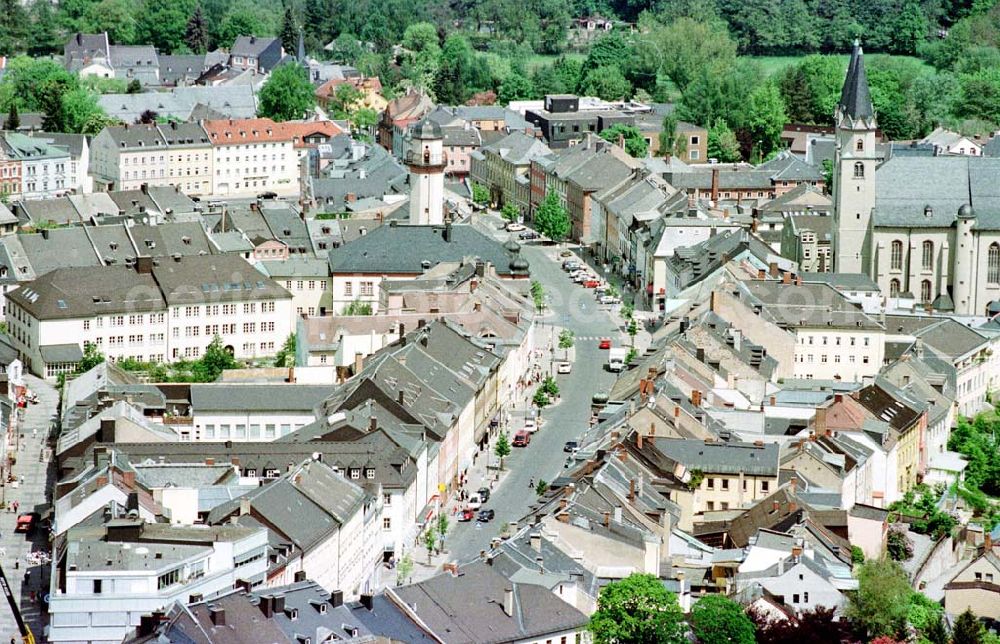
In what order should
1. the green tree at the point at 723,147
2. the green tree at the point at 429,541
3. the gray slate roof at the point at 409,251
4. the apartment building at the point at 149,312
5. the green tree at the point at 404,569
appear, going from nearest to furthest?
the green tree at the point at 404,569
the green tree at the point at 429,541
the apartment building at the point at 149,312
the gray slate roof at the point at 409,251
the green tree at the point at 723,147

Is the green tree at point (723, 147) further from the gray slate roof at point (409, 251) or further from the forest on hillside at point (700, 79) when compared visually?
the gray slate roof at point (409, 251)

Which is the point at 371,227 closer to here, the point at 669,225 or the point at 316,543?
the point at 669,225

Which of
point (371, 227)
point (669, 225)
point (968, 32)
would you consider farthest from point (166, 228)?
point (968, 32)

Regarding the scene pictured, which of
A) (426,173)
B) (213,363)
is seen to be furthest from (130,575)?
(426,173)

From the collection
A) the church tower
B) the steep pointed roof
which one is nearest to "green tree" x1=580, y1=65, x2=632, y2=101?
the steep pointed roof

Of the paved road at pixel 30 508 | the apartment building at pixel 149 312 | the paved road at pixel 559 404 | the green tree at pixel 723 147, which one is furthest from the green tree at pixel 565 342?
the green tree at pixel 723 147

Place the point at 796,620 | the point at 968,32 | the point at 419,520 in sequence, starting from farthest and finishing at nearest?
the point at 968,32, the point at 419,520, the point at 796,620
